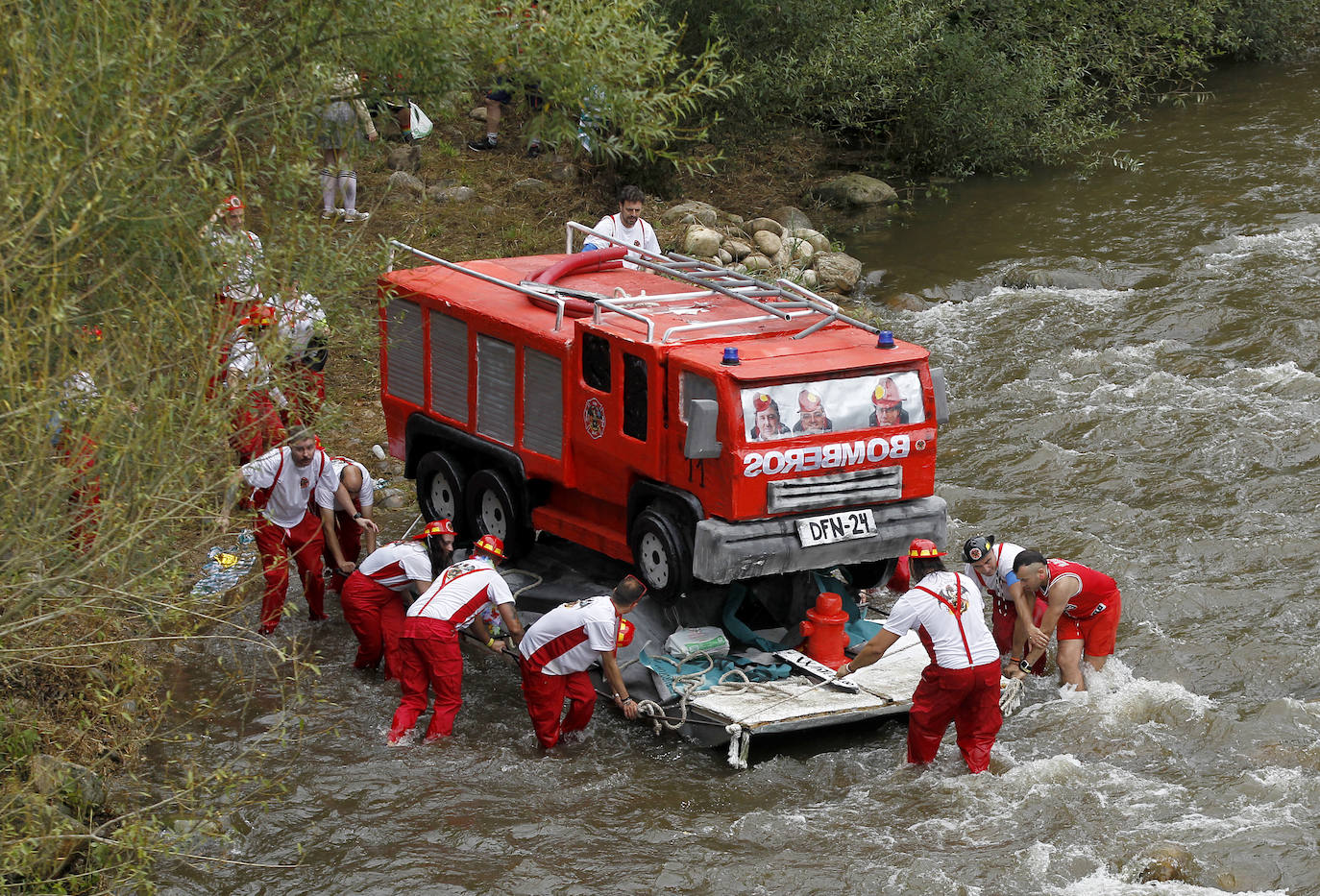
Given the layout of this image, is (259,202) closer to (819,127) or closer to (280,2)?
(280,2)

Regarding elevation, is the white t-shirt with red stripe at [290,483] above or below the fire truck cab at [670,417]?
below

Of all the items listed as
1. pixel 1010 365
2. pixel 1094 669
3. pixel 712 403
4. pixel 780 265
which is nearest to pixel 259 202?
pixel 712 403

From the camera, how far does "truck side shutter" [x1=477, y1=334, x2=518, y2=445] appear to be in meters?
11.8

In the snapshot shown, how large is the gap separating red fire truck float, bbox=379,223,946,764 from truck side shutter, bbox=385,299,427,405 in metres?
0.02

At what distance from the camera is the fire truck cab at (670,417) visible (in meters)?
10.2

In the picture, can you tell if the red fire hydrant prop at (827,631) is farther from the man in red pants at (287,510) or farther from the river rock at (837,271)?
the river rock at (837,271)

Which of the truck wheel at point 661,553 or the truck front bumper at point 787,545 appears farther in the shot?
the truck wheel at point 661,553

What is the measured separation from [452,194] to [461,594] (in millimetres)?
11196

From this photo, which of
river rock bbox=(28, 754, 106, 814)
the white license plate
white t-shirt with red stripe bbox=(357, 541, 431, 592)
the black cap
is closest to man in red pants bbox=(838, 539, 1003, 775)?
the white license plate

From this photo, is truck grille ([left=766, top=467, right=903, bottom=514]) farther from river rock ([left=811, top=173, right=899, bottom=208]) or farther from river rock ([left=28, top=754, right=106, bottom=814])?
river rock ([left=811, top=173, right=899, bottom=208])

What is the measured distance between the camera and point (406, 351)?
1282 cm

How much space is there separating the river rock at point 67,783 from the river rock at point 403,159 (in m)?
13.2

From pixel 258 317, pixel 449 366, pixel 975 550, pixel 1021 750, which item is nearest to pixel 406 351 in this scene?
pixel 449 366

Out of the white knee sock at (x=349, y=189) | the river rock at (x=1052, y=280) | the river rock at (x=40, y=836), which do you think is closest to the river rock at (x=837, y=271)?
the river rock at (x=1052, y=280)
